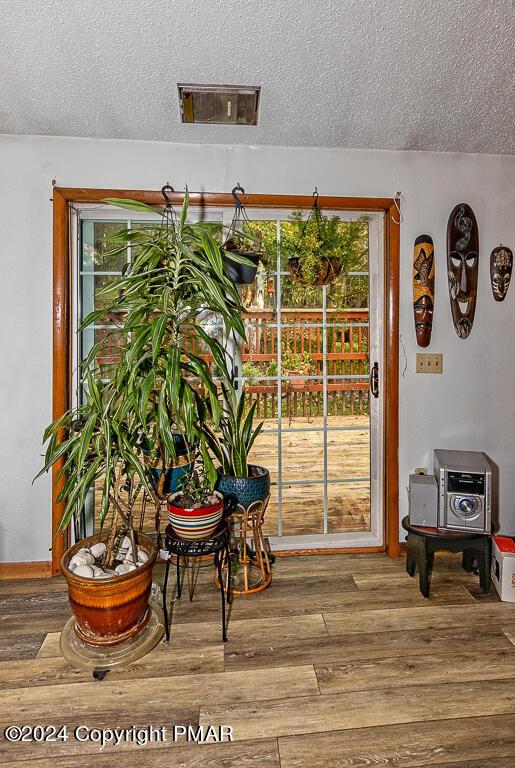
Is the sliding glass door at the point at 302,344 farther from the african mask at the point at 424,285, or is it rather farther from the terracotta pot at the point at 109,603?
the terracotta pot at the point at 109,603

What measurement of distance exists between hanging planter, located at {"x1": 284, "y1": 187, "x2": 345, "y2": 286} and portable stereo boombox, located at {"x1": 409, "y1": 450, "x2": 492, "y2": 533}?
1.16m

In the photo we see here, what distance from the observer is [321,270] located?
7.73ft

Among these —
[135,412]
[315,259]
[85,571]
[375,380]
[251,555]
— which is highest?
[315,259]

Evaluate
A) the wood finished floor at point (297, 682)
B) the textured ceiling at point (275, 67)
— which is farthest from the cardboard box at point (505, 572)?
the textured ceiling at point (275, 67)

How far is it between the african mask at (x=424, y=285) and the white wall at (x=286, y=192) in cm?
5

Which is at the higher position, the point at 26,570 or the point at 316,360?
the point at 316,360

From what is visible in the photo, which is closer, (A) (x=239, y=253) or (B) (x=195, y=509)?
(B) (x=195, y=509)

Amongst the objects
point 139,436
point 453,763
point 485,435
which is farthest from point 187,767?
point 485,435

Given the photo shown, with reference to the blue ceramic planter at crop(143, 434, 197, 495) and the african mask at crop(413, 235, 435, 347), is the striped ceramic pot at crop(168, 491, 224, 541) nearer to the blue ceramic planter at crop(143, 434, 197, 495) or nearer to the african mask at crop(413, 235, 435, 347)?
the blue ceramic planter at crop(143, 434, 197, 495)

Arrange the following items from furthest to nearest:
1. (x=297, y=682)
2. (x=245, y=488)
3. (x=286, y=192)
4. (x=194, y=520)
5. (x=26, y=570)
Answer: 1. (x=286, y=192)
2. (x=26, y=570)
3. (x=245, y=488)
4. (x=194, y=520)
5. (x=297, y=682)

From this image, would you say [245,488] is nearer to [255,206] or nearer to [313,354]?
[313,354]

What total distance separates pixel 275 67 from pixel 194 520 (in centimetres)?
188

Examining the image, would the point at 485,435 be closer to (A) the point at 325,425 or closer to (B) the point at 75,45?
(A) the point at 325,425

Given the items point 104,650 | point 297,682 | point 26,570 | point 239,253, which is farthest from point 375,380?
point 26,570
